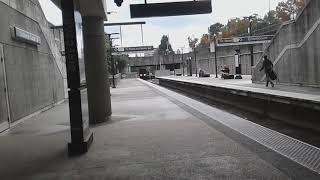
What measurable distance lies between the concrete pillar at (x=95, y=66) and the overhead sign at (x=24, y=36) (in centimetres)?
261

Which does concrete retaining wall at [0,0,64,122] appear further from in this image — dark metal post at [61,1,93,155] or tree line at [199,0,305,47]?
tree line at [199,0,305,47]

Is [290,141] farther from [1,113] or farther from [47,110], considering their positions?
[47,110]

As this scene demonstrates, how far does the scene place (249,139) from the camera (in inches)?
368

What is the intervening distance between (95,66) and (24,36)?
143 inches

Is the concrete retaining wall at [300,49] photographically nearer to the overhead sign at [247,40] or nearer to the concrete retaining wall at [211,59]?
the concrete retaining wall at [211,59]

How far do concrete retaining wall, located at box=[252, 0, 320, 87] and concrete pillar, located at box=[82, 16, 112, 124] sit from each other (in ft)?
42.8

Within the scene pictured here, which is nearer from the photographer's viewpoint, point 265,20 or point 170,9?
point 170,9

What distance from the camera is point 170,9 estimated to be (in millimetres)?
14109

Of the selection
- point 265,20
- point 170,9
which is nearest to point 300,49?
point 170,9

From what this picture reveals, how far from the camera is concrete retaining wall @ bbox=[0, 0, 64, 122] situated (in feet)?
47.3

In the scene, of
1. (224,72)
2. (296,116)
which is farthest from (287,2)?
(296,116)

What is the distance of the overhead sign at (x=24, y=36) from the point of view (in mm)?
15114

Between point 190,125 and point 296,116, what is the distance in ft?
11.1

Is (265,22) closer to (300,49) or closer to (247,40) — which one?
(247,40)
